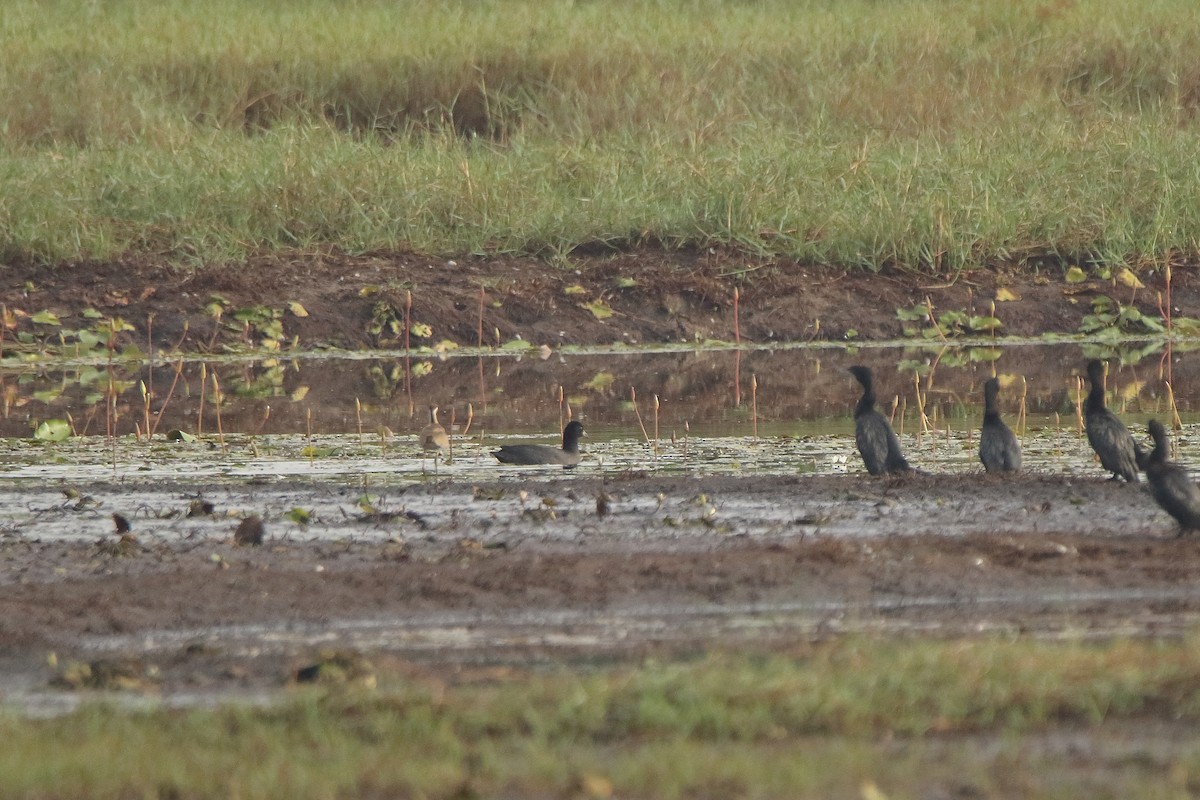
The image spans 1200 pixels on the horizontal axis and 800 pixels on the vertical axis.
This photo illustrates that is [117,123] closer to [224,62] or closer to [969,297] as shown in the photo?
Result: [224,62]

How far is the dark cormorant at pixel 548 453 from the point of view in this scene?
10375mm

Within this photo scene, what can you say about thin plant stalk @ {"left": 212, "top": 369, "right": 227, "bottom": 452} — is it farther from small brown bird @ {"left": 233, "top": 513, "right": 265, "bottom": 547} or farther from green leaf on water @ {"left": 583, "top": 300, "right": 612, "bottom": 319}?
green leaf on water @ {"left": 583, "top": 300, "right": 612, "bottom": 319}

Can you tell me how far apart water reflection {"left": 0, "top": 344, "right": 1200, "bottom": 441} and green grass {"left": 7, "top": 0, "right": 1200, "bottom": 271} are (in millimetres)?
2079

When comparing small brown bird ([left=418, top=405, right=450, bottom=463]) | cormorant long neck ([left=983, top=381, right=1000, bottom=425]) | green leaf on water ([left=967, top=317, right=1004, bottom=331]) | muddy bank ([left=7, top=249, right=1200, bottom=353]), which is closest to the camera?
cormorant long neck ([left=983, top=381, right=1000, bottom=425])

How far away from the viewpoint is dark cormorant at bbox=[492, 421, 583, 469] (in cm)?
1038

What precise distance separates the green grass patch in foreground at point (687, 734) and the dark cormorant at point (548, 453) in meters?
4.83

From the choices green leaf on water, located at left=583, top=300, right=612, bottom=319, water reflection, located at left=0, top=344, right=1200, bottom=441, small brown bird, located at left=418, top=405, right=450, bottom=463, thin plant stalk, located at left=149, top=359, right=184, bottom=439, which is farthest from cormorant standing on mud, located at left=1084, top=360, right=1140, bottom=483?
green leaf on water, located at left=583, top=300, right=612, bottom=319

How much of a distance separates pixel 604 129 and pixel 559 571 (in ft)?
49.3

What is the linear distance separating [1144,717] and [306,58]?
2021 cm

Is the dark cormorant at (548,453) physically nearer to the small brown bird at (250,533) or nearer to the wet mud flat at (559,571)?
the wet mud flat at (559,571)

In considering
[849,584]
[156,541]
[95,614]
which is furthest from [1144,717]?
[156,541]

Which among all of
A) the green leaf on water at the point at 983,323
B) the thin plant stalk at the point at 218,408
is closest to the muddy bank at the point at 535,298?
the green leaf on water at the point at 983,323

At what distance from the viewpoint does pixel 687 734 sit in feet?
15.6

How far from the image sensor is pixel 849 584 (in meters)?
6.82
